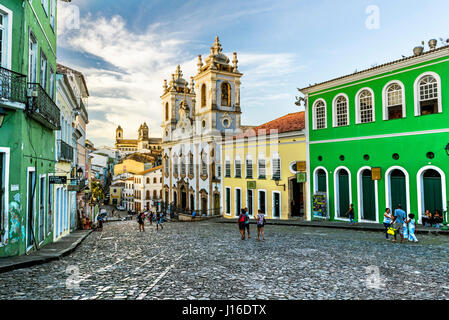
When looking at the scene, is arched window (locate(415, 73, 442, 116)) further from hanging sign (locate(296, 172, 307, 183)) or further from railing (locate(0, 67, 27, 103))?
railing (locate(0, 67, 27, 103))

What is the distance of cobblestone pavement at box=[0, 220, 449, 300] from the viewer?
616 centimetres

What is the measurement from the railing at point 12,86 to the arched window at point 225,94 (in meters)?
30.5

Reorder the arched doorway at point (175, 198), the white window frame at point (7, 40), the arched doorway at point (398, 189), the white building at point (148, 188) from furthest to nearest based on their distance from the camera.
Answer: the white building at point (148, 188), the arched doorway at point (175, 198), the arched doorway at point (398, 189), the white window frame at point (7, 40)

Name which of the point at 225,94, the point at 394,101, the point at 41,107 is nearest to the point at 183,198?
the point at 225,94

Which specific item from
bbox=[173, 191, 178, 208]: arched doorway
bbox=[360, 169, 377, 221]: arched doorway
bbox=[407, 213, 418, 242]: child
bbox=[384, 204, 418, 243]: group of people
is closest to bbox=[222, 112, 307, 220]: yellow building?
bbox=[360, 169, 377, 221]: arched doorway

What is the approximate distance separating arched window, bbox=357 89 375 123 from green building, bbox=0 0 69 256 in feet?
48.8

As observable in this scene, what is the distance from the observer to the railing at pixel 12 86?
8141 millimetres

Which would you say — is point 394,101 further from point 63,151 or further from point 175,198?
point 175,198

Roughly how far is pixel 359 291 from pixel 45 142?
33.8 feet

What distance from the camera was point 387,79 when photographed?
1722cm

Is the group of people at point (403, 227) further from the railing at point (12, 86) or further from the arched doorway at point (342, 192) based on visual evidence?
the railing at point (12, 86)

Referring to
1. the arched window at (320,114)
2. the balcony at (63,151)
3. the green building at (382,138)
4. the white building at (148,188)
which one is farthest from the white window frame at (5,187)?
the white building at (148,188)

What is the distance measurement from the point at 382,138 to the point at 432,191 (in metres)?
3.44
